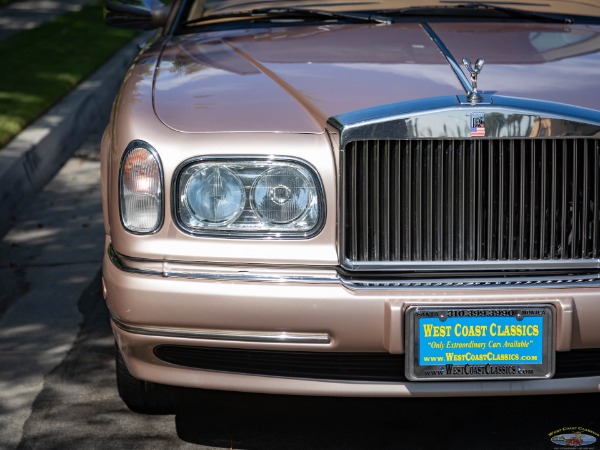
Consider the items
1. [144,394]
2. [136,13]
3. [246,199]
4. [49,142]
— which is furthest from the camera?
[49,142]

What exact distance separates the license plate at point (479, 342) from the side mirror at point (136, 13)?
2560mm

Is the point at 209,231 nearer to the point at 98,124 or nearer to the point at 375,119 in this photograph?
the point at 375,119

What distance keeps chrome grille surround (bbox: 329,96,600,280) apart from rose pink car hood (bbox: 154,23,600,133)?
0.13 metres

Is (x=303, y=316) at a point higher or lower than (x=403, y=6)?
lower

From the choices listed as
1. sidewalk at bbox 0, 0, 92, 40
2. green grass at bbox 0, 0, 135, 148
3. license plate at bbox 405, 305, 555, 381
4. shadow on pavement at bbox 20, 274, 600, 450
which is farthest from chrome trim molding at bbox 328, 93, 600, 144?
sidewalk at bbox 0, 0, 92, 40

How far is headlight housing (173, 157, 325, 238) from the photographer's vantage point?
10.8ft

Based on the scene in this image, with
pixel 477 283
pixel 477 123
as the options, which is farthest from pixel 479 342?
Result: pixel 477 123

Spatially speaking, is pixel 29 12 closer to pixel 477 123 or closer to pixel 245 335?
pixel 245 335

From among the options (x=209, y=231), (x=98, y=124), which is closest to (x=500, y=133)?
(x=209, y=231)

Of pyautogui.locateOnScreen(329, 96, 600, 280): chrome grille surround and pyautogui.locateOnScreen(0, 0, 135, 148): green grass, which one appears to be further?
pyautogui.locateOnScreen(0, 0, 135, 148): green grass

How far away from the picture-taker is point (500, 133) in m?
3.21

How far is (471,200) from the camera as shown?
329 cm

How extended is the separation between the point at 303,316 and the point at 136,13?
2.51 metres

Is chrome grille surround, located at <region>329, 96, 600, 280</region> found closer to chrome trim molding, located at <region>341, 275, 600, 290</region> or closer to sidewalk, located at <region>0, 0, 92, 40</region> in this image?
chrome trim molding, located at <region>341, 275, 600, 290</region>
